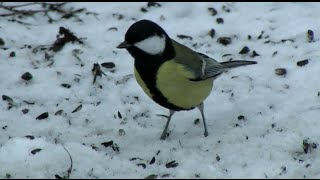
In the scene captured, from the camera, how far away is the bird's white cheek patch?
312cm

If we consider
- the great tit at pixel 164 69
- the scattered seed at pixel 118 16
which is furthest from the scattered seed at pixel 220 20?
the great tit at pixel 164 69

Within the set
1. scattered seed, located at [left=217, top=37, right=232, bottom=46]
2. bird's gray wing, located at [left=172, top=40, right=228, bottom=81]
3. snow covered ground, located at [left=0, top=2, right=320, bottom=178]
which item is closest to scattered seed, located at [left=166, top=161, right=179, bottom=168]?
snow covered ground, located at [left=0, top=2, right=320, bottom=178]

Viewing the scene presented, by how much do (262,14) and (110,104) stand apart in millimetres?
1876

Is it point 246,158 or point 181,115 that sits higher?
point 246,158

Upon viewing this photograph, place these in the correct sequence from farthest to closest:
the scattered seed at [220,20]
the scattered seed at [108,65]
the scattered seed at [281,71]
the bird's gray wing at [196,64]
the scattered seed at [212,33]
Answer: the scattered seed at [220,20], the scattered seed at [212,33], the scattered seed at [108,65], the scattered seed at [281,71], the bird's gray wing at [196,64]

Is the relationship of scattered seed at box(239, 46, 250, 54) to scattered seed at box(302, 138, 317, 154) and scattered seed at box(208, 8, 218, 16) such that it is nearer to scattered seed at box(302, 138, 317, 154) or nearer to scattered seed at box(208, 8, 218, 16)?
scattered seed at box(208, 8, 218, 16)

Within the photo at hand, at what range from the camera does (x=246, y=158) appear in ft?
10.3

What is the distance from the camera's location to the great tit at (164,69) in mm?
3104

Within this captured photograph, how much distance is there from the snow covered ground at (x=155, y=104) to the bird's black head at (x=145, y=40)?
2.03 feet

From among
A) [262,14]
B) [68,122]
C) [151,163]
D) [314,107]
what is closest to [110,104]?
[68,122]

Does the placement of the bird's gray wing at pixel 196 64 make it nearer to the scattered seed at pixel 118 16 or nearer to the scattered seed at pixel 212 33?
the scattered seed at pixel 212 33

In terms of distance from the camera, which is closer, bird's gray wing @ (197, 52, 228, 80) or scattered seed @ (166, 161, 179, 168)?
scattered seed @ (166, 161, 179, 168)

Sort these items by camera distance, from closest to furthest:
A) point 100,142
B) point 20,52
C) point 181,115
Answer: point 100,142 < point 181,115 < point 20,52

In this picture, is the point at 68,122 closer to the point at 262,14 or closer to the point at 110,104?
the point at 110,104
